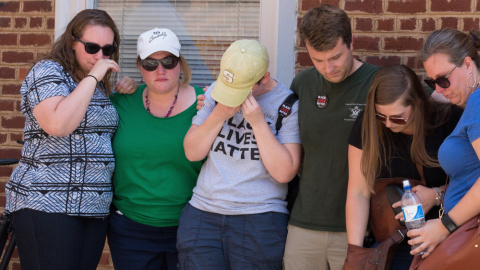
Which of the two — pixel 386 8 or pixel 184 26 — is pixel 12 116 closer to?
pixel 184 26

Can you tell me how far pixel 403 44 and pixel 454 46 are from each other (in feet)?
3.85

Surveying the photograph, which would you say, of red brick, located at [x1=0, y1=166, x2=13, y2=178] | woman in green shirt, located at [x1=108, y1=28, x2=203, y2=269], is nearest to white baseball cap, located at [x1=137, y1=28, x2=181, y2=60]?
woman in green shirt, located at [x1=108, y1=28, x2=203, y2=269]

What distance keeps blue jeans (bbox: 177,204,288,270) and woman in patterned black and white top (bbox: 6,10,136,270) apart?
553mm

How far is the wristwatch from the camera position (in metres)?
2.53

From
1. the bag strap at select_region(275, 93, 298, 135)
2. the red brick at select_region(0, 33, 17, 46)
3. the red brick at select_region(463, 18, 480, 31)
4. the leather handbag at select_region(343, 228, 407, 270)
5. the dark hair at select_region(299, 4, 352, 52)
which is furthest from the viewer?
the red brick at select_region(0, 33, 17, 46)

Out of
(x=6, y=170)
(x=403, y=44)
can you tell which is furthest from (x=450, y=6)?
(x=6, y=170)

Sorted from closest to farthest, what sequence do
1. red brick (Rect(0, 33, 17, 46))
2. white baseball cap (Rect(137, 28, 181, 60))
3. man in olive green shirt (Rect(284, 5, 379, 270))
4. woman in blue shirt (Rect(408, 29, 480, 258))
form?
woman in blue shirt (Rect(408, 29, 480, 258))
man in olive green shirt (Rect(284, 5, 379, 270))
white baseball cap (Rect(137, 28, 181, 60))
red brick (Rect(0, 33, 17, 46))

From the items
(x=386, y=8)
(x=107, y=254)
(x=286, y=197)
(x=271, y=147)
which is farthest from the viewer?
(x=107, y=254)

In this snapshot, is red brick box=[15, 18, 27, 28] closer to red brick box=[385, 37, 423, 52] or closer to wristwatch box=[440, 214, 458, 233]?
red brick box=[385, 37, 423, 52]

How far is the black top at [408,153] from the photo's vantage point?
288 centimetres

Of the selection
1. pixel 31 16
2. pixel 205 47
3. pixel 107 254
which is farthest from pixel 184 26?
pixel 107 254

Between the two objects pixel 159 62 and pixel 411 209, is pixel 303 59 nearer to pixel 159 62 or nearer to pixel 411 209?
pixel 159 62

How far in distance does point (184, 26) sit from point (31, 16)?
107 centimetres

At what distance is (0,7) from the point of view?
4.37m
